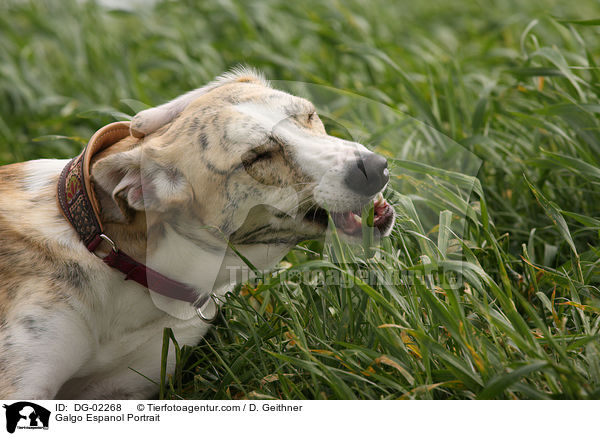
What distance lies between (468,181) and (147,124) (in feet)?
4.30

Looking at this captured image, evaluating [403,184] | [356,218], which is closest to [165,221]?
[356,218]

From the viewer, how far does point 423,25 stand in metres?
6.40

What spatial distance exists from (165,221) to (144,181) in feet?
0.52

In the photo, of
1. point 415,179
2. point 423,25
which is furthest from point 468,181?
point 423,25

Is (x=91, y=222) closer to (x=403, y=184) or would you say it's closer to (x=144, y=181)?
(x=144, y=181)

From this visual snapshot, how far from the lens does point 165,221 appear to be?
7.54ft

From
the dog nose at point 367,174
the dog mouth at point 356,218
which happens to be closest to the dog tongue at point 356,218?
the dog mouth at point 356,218

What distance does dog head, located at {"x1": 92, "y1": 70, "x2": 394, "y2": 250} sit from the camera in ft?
7.22

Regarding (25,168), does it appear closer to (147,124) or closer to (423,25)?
(147,124)

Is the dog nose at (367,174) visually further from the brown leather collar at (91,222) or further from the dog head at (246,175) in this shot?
the brown leather collar at (91,222)
